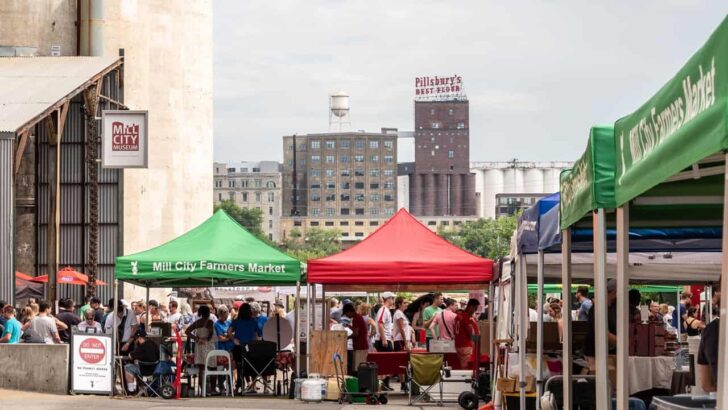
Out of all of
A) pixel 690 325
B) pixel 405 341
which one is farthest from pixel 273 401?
pixel 690 325

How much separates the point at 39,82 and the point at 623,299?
116ft

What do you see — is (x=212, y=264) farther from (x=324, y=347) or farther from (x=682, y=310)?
(x=682, y=310)

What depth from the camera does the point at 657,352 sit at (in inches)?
618

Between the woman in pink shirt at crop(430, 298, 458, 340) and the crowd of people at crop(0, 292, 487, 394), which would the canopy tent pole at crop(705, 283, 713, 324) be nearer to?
the crowd of people at crop(0, 292, 487, 394)

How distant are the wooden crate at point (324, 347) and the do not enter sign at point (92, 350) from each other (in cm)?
346

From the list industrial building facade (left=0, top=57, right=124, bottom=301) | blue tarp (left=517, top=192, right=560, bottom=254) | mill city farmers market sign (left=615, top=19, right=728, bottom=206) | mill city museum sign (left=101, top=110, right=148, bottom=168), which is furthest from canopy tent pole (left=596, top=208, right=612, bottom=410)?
mill city museum sign (left=101, top=110, right=148, bottom=168)

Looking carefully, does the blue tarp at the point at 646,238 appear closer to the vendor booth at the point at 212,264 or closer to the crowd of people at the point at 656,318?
the crowd of people at the point at 656,318

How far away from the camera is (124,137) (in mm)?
41938

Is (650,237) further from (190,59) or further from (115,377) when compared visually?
(190,59)

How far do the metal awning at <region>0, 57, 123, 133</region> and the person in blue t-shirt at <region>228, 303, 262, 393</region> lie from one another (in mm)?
12537

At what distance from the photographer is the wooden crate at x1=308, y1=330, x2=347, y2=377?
922 inches

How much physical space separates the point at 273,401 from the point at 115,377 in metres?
2.76

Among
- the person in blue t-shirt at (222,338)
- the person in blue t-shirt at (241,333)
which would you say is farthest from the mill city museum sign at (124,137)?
the person in blue t-shirt at (241,333)

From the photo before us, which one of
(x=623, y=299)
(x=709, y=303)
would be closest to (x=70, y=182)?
(x=709, y=303)
